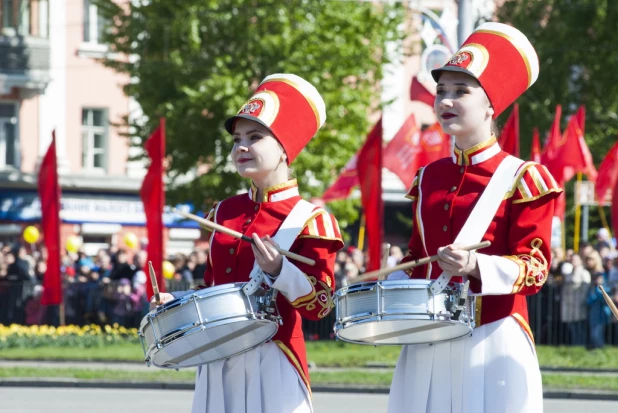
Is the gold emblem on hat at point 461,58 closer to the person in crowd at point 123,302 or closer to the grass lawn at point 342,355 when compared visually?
the grass lawn at point 342,355

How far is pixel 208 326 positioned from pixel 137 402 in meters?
9.55

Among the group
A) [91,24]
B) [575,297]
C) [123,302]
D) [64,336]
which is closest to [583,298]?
[575,297]

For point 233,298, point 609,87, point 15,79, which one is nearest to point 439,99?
point 233,298

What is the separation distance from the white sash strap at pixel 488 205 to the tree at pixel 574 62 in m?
32.3

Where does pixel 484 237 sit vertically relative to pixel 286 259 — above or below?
above

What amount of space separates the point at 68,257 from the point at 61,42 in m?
16.1

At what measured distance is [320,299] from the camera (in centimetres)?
608

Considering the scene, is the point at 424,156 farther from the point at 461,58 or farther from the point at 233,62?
the point at 461,58

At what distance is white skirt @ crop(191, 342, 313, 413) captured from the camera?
6125 mm

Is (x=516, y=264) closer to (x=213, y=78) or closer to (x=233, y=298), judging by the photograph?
(x=233, y=298)

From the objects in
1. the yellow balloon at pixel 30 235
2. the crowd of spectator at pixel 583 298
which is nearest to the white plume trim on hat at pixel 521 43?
Answer: the crowd of spectator at pixel 583 298

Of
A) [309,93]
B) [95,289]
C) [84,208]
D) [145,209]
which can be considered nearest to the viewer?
[309,93]

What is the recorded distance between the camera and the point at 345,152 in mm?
32031

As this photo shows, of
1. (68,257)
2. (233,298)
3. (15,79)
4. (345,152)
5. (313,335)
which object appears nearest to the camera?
(233,298)
